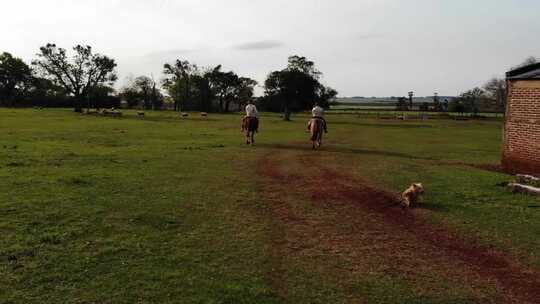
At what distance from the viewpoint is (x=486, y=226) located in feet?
27.7

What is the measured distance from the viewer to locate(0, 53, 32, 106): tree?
87.8 meters

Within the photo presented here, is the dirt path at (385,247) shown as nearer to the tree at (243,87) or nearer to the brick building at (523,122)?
the brick building at (523,122)

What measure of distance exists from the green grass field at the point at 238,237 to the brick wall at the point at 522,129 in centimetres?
281

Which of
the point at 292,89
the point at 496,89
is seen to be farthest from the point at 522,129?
the point at 496,89

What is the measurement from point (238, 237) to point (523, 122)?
12.2 m

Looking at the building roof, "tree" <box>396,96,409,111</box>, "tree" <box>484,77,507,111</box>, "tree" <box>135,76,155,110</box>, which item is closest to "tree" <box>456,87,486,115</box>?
"tree" <box>484,77,507,111</box>

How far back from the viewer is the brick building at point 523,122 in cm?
1508

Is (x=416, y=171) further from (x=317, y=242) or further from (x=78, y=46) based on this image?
(x=78, y=46)

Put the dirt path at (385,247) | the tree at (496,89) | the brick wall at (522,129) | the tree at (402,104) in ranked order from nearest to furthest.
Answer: the dirt path at (385,247)
the brick wall at (522,129)
the tree at (496,89)
the tree at (402,104)

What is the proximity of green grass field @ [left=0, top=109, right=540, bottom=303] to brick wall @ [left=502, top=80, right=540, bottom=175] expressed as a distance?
2.81 metres

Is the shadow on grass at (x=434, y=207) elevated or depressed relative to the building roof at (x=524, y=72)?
depressed

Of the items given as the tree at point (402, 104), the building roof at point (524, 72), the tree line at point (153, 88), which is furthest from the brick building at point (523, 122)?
the tree at point (402, 104)

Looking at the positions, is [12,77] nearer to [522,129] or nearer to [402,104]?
[402,104]

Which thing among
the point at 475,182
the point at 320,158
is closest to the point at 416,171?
the point at 475,182
